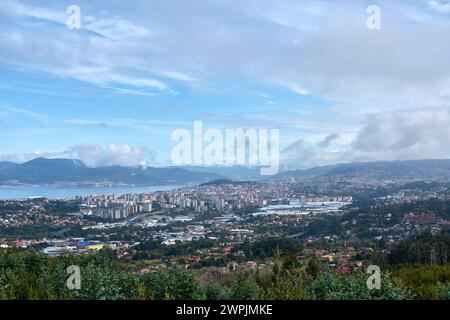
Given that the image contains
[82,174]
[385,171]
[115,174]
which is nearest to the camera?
[115,174]

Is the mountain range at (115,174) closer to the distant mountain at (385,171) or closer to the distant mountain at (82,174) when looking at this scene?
the distant mountain at (82,174)

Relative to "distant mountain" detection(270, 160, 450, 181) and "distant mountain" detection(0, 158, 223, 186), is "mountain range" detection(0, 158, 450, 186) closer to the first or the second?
"distant mountain" detection(0, 158, 223, 186)

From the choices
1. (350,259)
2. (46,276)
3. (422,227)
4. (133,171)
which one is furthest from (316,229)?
(46,276)

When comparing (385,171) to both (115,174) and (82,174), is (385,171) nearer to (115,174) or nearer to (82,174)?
(115,174)

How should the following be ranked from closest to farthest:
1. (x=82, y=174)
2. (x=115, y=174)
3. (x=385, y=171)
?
(x=115, y=174), (x=82, y=174), (x=385, y=171)

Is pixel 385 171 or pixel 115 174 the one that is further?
pixel 385 171

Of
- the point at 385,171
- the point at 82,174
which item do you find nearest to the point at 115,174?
the point at 82,174

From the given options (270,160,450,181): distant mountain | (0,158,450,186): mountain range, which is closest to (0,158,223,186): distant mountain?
(0,158,450,186): mountain range
